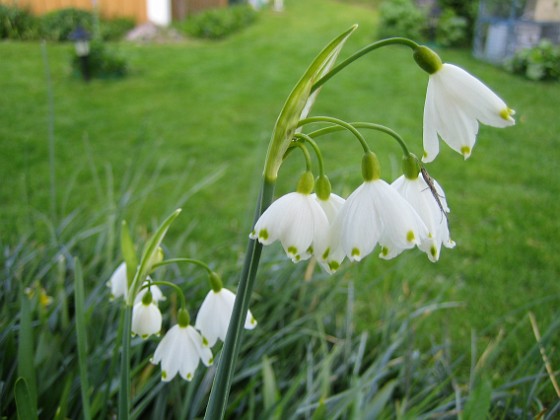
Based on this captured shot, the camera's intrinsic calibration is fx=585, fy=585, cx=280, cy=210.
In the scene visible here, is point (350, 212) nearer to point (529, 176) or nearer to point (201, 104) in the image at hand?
point (529, 176)

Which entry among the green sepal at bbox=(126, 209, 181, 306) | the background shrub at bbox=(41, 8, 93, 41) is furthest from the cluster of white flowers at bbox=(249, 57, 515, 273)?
the background shrub at bbox=(41, 8, 93, 41)

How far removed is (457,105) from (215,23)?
32.5 ft

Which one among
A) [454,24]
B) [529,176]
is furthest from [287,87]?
[454,24]

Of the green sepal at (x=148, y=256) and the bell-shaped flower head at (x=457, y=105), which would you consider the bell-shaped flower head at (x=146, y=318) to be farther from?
the bell-shaped flower head at (x=457, y=105)

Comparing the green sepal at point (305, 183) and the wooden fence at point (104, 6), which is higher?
the green sepal at point (305, 183)

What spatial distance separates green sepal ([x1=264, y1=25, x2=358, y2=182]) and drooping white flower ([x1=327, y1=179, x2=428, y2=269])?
12 cm

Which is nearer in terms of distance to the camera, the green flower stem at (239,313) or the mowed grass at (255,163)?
the green flower stem at (239,313)

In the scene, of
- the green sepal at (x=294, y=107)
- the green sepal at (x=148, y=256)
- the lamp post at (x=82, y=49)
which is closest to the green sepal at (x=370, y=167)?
the green sepal at (x=294, y=107)

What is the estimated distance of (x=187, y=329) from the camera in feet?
3.66

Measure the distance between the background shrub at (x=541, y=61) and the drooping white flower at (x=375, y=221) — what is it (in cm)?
692

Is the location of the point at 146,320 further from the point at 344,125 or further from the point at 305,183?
the point at 344,125

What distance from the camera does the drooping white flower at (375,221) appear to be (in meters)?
0.80

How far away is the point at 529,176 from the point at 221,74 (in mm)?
4104

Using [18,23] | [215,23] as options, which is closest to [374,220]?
[18,23]
